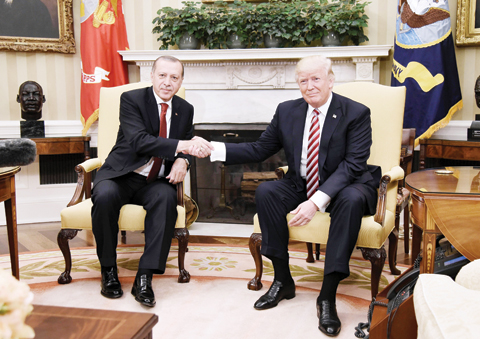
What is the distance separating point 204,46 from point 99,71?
1062 millimetres

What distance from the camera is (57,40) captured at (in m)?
4.37

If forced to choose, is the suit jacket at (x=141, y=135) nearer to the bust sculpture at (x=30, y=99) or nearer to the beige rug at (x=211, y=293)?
the beige rug at (x=211, y=293)

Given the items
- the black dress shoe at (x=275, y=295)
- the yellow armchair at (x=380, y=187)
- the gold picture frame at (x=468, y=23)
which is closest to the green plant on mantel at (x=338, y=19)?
the gold picture frame at (x=468, y=23)

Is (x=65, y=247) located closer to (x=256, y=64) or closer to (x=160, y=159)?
(x=160, y=159)

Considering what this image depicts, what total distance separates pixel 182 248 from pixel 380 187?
118cm

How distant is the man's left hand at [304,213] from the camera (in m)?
2.18

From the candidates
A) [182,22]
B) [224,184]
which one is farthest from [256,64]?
[224,184]

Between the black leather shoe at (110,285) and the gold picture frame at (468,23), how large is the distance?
3496 mm

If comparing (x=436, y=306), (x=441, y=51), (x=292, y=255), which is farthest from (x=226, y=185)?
(x=436, y=306)

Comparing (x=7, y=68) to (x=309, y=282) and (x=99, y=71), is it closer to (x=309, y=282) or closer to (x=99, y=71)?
(x=99, y=71)

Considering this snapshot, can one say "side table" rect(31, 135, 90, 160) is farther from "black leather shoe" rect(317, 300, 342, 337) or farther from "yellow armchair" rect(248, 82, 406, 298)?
"black leather shoe" rect(317, 300, 342, 337)

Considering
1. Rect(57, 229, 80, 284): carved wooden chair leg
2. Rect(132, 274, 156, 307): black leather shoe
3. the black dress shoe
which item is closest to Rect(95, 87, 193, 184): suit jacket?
Rect(57, 229, 80, 284): carved wooden chair leg

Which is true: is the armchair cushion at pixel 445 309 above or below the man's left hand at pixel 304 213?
above

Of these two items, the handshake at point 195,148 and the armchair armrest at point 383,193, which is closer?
the armchair armrest at point 383,193
